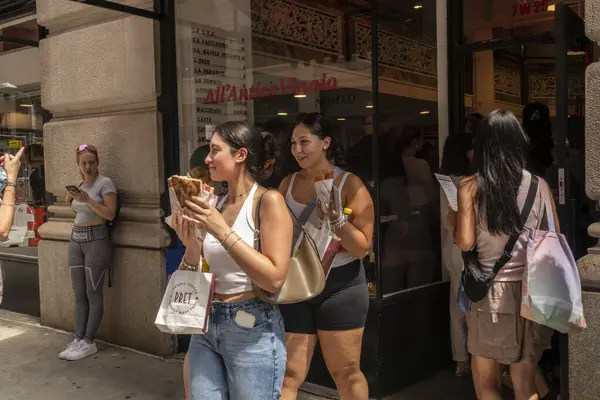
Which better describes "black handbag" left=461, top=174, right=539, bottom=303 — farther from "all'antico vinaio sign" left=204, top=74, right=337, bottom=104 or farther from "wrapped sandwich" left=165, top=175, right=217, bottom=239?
"all'antico vinaio sign" left=204, top=74, right=337, bottom=104

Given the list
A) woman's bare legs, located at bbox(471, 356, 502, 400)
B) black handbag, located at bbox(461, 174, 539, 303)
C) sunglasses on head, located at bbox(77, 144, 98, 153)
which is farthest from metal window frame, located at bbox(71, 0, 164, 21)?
woman's bare legs, located at bbox(471, 356, 502, 400)

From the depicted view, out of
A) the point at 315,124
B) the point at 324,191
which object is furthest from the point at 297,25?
the point at 324,191

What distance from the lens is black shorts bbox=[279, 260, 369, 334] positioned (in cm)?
353

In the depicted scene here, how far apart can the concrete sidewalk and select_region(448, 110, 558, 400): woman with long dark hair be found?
2545 mm

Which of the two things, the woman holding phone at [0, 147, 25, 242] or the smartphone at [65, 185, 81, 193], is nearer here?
the woman holding phone at [0, 147, 25, 242]

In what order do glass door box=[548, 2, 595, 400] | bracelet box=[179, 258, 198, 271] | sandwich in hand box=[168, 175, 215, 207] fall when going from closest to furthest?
sandwich in hand box=[168, 175, 215, 207]
bracelet box=[179, 258, 198, 271]
glass door box=[548, 2, 595, 400]

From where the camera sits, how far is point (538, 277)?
A: 10.0 feet

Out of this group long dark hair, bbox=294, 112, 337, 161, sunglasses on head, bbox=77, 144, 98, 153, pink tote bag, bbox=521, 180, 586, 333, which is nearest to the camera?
pink tote bag, bbox=521, 180, 586, 333

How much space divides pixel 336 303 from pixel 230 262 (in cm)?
105

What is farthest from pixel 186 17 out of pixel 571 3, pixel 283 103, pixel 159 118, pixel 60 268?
pixel 571 3

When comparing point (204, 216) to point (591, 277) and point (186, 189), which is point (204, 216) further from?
point (591, 277)

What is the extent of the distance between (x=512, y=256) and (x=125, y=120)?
4.00m

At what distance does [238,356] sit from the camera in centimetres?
260

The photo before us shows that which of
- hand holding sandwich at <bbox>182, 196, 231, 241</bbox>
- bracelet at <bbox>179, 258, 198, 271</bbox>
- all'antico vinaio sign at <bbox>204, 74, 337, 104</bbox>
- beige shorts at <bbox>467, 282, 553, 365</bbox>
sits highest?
all'antico vinaio sign at <bbox>204, 74, 337, 104</bbox>
